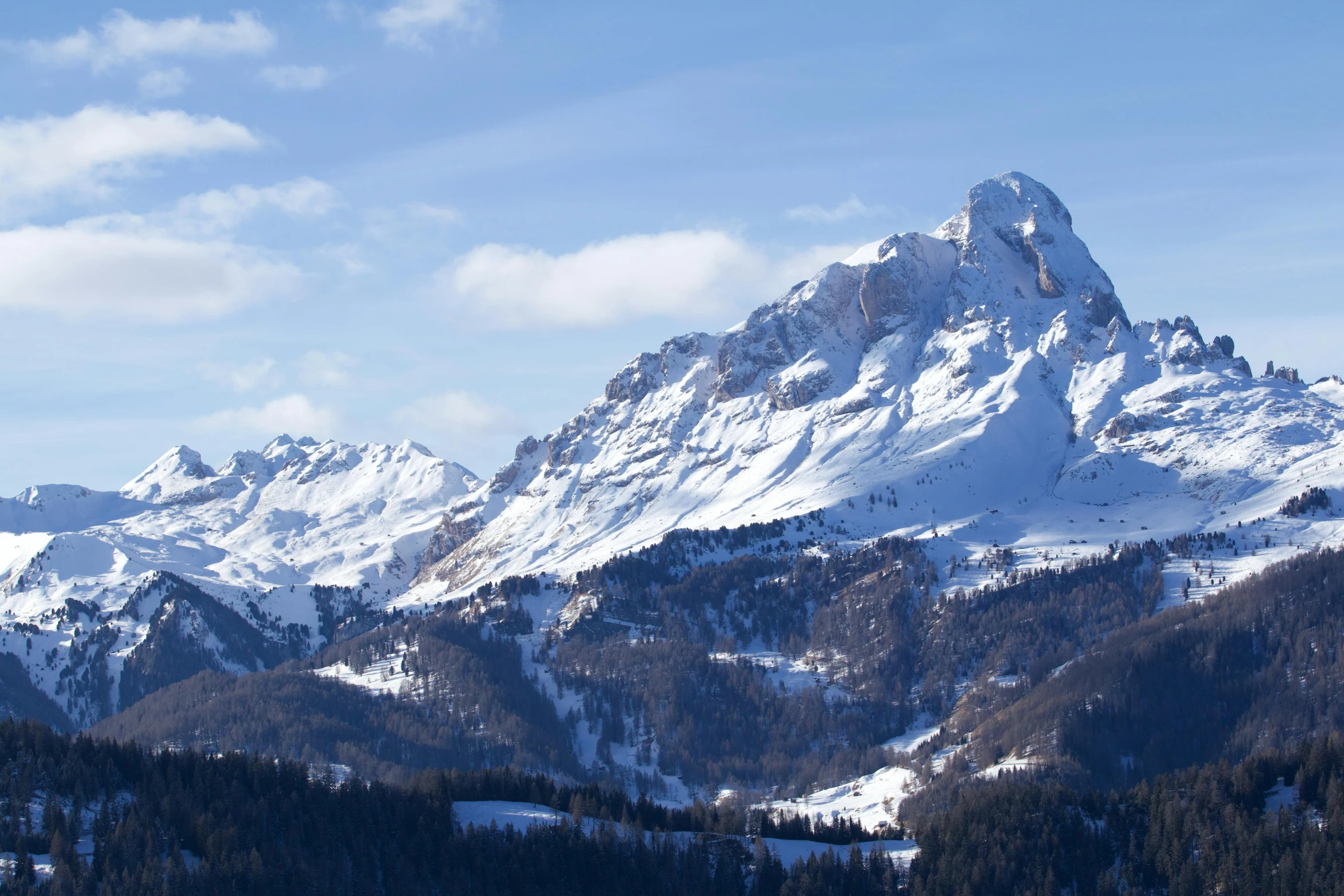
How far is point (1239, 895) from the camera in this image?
655ft

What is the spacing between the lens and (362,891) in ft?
655

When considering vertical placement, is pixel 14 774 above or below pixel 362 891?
above

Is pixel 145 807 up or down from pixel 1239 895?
up

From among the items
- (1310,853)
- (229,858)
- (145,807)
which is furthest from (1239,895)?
(145,807)

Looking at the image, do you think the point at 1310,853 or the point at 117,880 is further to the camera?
the point at 1310,853

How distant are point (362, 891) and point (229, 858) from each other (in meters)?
18.4

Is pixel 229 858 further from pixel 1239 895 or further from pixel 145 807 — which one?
pixel 1239 895

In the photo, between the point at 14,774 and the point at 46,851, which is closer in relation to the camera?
the point at 46,851

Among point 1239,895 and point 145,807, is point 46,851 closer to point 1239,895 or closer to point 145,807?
point 145,807

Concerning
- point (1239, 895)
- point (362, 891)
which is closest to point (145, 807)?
point (362, 891)

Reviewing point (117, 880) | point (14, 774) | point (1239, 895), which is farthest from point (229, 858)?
point (1239, 895)

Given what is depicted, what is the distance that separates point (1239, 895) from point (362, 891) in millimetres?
113835

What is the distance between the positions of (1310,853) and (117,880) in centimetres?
14873

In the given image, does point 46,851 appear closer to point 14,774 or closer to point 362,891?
point 14,774
